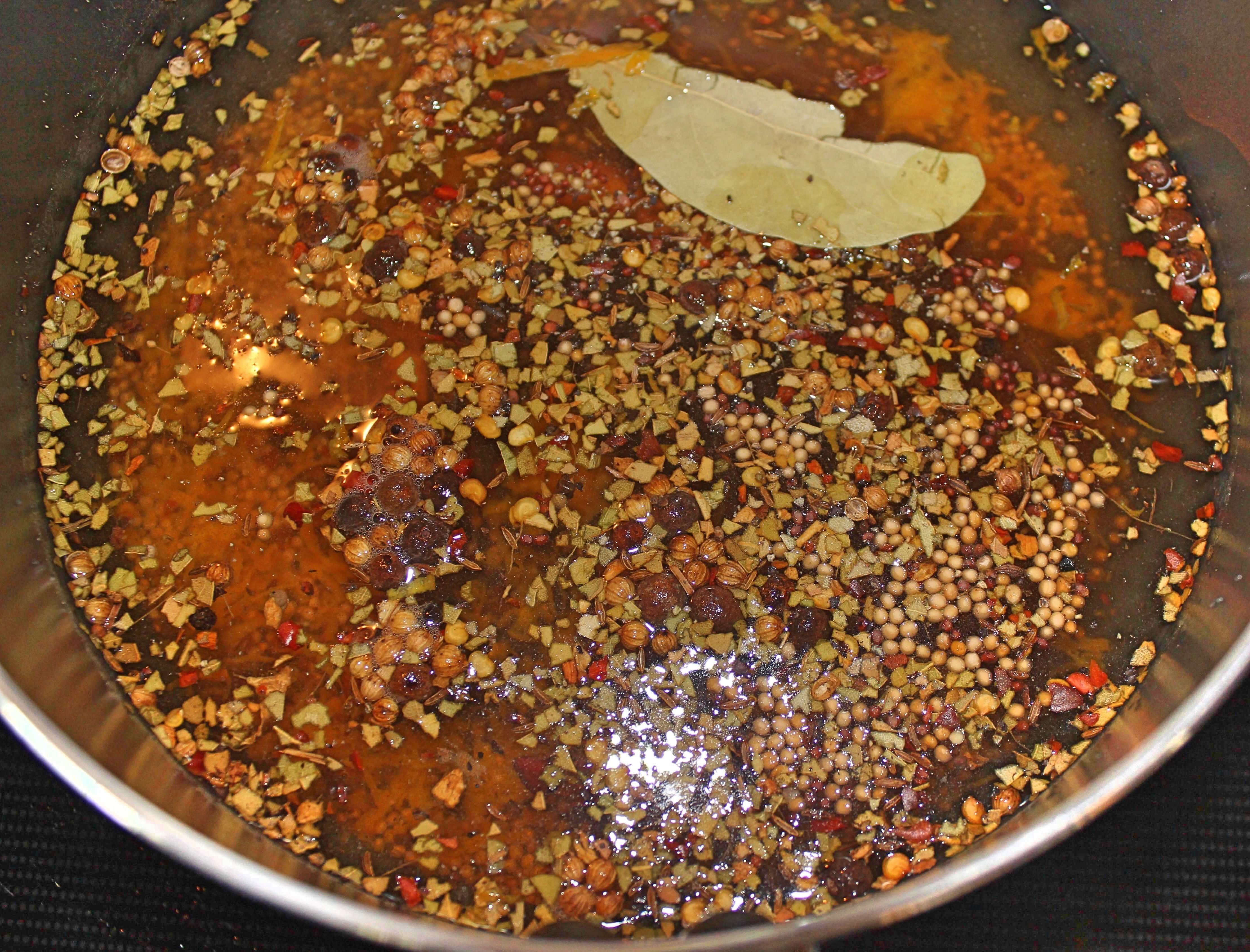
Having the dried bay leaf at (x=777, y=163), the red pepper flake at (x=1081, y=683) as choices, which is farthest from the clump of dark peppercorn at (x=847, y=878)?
the dried bay leaf at (x=777, y=163)

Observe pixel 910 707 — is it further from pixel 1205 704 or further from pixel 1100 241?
pixel 1100 241

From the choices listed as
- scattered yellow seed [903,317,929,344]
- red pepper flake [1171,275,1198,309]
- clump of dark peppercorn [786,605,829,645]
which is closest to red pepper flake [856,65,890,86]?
scattered yellow seed [903,317,929,344]

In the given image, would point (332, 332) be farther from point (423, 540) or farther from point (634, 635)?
point (634, 635)

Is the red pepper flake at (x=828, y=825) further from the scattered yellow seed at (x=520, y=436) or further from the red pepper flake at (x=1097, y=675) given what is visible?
the scattered yellow seed at (x=520, y=436)

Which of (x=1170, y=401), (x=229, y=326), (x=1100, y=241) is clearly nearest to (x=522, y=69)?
(x=229, y=326)

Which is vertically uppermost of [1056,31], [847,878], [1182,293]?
[1056,31]

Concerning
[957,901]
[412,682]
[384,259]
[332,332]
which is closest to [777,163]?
[384,259]
